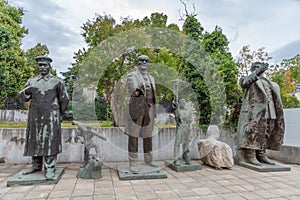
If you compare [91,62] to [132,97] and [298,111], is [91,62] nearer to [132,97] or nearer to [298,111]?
[132,97]

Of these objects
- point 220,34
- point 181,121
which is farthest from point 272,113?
point 220,34

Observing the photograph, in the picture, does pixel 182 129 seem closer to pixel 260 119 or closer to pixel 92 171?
pixel 260 119

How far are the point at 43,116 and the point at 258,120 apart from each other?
397 centimetres

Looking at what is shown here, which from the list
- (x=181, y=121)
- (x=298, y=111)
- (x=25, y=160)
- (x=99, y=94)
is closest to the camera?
(x=181, y=121)

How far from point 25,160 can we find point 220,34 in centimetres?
578

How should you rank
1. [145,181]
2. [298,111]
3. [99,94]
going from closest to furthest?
[145,181] → [298,111] → [99,94]

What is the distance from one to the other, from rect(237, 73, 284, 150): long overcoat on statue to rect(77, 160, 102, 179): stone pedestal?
2.93 metres

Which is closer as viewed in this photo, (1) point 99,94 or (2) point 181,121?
(2) point 181,121

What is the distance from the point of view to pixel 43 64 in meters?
3.28

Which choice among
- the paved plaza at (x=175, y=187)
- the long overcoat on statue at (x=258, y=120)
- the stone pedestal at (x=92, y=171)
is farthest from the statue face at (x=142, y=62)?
the long overcoat on statue at (x=258, y=120)

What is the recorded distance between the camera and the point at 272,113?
4.17 m

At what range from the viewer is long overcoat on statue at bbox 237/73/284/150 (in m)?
4.13

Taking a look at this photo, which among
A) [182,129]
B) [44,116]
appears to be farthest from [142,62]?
[44,116]

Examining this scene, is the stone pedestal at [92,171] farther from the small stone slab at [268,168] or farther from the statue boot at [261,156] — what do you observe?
the statue boot at [261,156]
